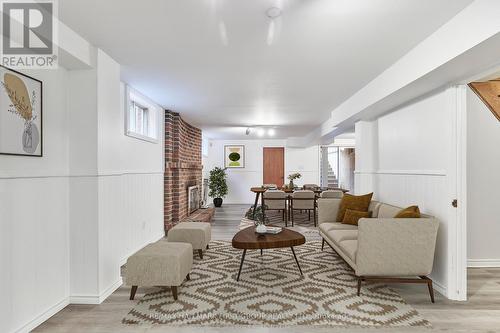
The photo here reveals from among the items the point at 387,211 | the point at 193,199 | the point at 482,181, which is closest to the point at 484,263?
the point at 482,181

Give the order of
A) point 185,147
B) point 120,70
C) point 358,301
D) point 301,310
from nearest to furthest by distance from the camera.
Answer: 1. point 301,310
2. point 358,301
3. point 120,70
4. point 185,147

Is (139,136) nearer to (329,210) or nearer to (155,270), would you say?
(155,270)

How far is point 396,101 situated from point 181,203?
14.1ft

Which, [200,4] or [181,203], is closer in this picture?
[200,4]

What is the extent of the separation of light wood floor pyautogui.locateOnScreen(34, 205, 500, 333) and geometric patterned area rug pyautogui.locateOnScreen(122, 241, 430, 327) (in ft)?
0.28

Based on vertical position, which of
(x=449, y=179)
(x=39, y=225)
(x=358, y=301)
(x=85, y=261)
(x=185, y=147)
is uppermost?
(x=185, y=147)

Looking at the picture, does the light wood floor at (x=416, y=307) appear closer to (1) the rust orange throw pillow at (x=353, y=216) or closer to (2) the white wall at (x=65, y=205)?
(2) the white wall at (x=65, y=205)

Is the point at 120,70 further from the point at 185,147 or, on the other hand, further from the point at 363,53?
the point at 185,147

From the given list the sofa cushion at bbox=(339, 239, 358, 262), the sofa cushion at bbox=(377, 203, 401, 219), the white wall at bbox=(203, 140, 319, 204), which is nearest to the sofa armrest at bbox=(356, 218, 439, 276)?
the sofa cushion at bbox=(339, 239, 358, 262)

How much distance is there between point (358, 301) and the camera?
2.74 meters

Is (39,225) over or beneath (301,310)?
over

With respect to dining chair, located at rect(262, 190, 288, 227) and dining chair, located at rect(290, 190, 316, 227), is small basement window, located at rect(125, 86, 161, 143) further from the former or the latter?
dining chair, located at rect(290, 190, 316, 227)

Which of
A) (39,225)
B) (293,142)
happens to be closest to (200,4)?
(39,225)

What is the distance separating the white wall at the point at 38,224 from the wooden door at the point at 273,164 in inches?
317
